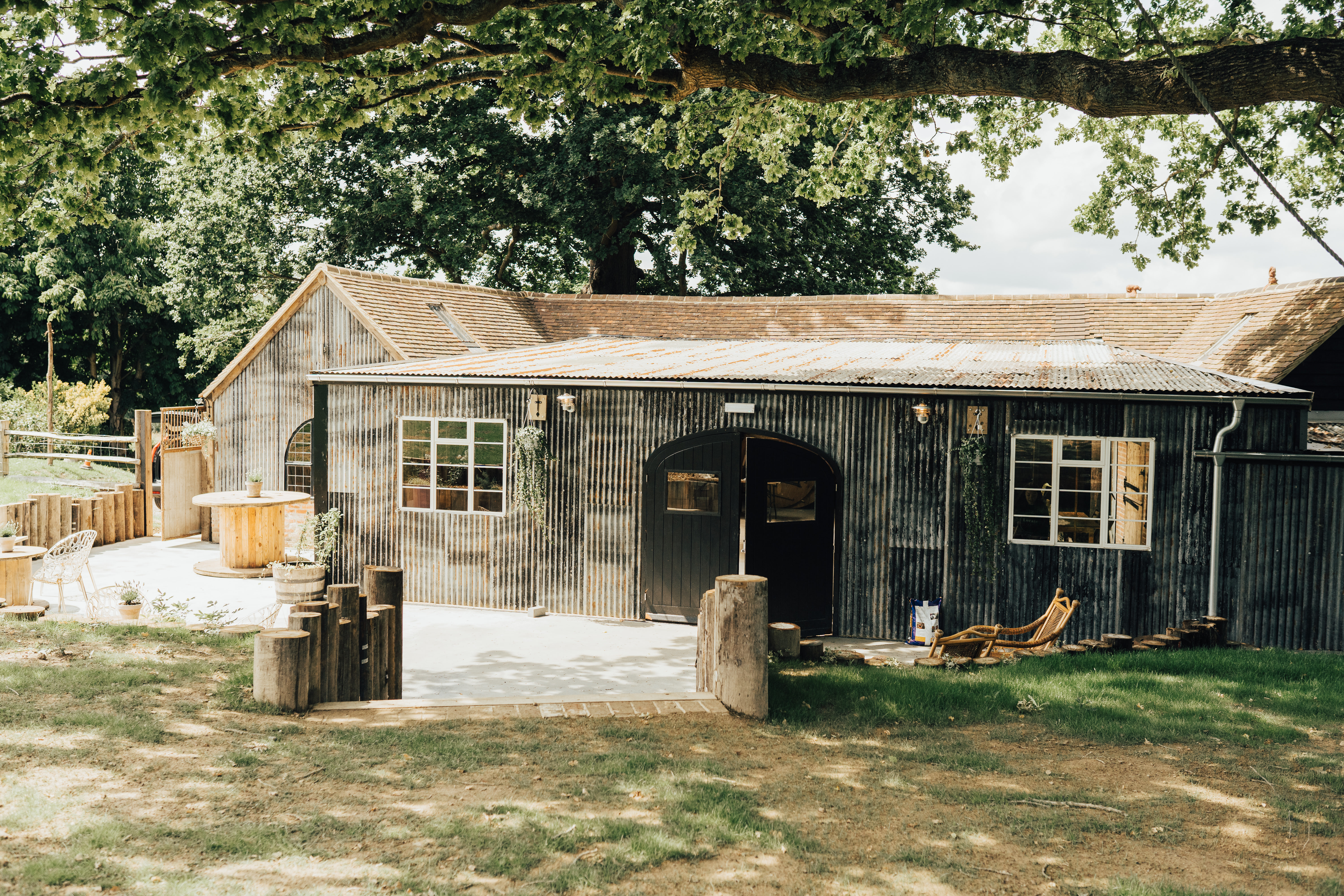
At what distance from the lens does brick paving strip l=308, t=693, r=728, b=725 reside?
693 cm

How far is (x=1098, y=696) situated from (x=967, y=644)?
1.74 metres

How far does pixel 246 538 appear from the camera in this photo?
15.5 meters

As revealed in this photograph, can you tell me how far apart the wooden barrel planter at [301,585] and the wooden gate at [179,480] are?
7389mm

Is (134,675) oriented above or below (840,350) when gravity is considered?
below

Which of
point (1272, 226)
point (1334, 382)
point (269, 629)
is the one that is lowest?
point (269, 629)

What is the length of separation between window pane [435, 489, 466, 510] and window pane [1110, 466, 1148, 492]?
27.3 ft

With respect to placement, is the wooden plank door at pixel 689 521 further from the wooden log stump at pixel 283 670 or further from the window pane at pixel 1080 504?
the wooden log stump at pixel 283 670

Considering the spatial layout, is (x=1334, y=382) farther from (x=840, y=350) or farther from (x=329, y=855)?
(x=329, y=855)

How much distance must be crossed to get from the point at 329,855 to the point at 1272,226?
55.9ft

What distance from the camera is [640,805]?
5.40 meters

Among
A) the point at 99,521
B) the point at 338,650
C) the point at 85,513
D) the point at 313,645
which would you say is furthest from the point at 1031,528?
the point at 99,521

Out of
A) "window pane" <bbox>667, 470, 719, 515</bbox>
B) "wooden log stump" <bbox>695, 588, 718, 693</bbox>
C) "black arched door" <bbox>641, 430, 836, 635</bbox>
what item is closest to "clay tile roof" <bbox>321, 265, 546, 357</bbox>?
"window pane" <bbox>667, 470, 719, 515</bbox>

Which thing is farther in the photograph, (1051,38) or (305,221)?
(305,221)

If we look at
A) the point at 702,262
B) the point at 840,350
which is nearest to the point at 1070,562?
the point at 840,350
